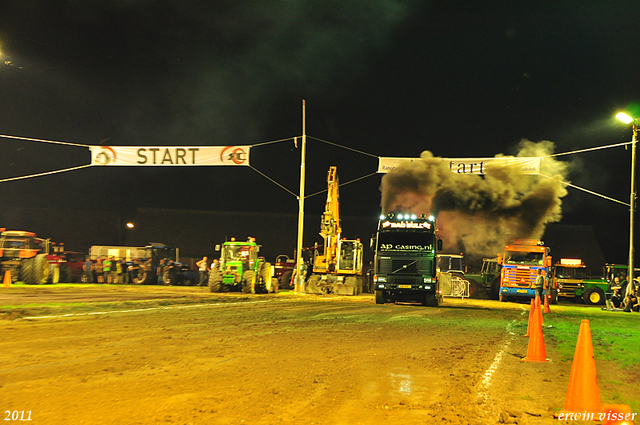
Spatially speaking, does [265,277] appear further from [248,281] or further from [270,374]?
[270,374]

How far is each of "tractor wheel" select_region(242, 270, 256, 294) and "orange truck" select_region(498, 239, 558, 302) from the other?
1387 centimetres

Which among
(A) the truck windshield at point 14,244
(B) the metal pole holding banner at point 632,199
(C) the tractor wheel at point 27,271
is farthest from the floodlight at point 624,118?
(A) the truck windshield at point 14,244

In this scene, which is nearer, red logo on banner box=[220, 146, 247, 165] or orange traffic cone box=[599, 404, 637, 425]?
orange traffic cone box=[599, 404, 637, 425]

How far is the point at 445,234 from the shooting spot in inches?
1624

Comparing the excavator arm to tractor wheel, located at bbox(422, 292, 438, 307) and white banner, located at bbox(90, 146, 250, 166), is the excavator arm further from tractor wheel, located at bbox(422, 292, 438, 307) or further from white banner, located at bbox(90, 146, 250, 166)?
tractor wheel, located at bbox(422, 292, 438, 307)

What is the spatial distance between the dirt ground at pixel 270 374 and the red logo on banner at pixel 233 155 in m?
12.8

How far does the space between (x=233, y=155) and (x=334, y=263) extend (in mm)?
8907

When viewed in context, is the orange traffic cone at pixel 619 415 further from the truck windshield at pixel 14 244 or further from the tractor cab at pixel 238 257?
the truck windshield at pixel 14 244

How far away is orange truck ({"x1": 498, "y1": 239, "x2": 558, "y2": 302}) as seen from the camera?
30219mm

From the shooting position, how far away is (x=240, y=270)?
28.0 meters

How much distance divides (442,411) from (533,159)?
2399 cm

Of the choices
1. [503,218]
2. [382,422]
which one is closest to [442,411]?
[382,422]

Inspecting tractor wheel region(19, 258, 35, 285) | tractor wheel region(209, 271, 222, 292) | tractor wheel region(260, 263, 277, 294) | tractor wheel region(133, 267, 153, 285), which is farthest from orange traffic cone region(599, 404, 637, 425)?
tractor wheel region(133, 267, 153, 285)

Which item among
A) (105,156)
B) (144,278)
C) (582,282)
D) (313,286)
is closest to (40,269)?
(144,278)
